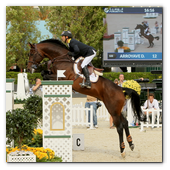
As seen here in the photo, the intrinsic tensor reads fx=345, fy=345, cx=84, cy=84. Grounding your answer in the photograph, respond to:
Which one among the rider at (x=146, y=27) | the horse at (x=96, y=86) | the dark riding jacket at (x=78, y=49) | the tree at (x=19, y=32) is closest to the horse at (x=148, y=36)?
the rider at (x=146, y=27)

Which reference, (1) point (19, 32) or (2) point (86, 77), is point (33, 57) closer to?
(2) point (86, 77)

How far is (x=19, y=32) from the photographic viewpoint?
2959 centimetres

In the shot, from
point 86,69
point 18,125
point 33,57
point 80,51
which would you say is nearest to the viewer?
point 18,125

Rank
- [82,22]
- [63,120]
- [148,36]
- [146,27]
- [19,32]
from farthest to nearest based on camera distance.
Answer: [19,32] → [146,27] → [148,36] → [82,22] → [63,120]

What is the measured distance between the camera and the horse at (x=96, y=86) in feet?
24.0

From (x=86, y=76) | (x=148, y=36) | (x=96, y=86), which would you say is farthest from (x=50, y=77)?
(x=148, y=36)

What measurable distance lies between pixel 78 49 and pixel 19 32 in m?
23.4

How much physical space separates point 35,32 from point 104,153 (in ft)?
87.9

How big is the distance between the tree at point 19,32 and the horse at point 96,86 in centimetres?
2028

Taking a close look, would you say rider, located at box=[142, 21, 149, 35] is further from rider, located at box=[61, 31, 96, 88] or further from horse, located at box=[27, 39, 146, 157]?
rider, located at box=[61, 31, 96, 88]

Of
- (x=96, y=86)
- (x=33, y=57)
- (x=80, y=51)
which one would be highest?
(x=80, y=51)

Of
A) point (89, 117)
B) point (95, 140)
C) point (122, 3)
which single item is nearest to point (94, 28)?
point (89, 117)

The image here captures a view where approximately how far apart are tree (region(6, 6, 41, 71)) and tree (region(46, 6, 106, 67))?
3.49 metres

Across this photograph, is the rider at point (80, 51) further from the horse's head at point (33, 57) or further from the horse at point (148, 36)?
the horse at point (148, 36)
